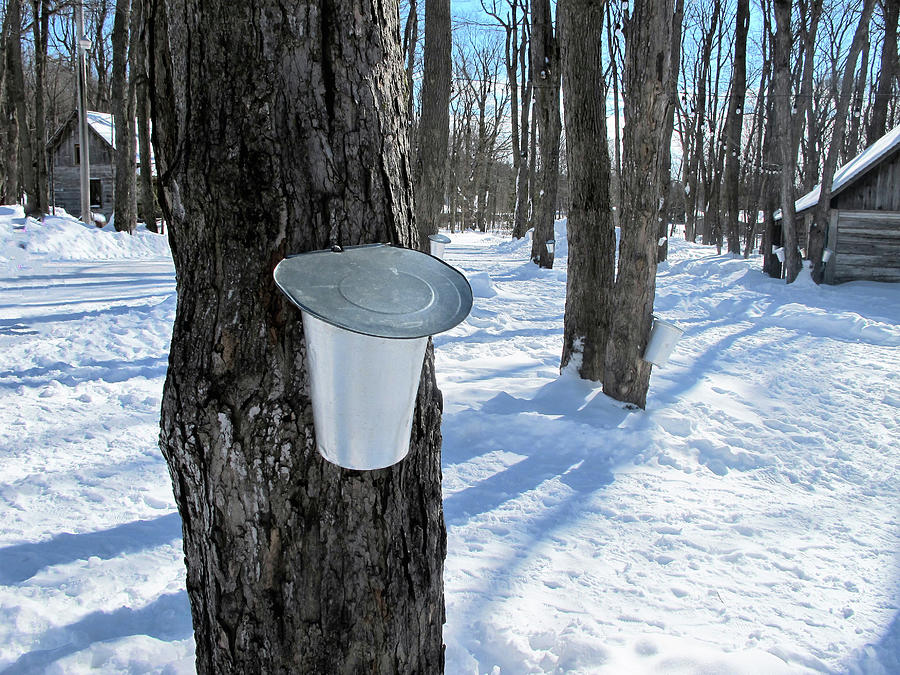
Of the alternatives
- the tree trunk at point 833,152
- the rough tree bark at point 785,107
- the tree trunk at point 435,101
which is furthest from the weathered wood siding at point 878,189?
the tree trunk at point 435,101

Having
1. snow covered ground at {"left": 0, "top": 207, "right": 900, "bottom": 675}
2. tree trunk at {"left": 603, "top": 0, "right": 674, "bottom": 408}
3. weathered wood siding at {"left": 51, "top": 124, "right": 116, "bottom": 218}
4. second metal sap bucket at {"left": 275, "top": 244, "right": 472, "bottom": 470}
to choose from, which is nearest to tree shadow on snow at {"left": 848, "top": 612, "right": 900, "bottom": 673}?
snow covered ground at {"left": 0, "top": 207, "right": 900, "bottom": 675}

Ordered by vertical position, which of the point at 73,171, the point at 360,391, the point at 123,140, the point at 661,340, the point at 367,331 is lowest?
the point at 661,340

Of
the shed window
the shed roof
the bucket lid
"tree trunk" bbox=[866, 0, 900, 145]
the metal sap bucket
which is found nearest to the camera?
the bucket lid

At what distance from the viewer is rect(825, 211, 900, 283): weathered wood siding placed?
1232 centimetres

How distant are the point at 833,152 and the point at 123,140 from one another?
14682 millimetres

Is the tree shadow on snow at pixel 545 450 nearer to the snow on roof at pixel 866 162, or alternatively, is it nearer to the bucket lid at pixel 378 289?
the bucket lid at pixel 378 289

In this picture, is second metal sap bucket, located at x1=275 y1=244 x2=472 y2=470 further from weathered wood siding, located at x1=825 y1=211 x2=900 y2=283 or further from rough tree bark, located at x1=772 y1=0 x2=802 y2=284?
weathered wood siding, located at x1=825 y1=211 x2=900 y2=283

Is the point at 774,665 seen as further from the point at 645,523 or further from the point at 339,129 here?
the point at 339,129

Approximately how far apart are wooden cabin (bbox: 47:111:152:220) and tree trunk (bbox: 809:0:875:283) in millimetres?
27397

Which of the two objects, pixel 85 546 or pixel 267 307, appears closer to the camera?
pixel 267 307

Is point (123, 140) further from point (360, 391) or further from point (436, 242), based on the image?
point (360, 391)

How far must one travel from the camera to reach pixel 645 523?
3082 millimetres

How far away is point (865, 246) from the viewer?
12383 millimetres

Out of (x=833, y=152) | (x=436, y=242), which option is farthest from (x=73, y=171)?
(x=833, y=152)
